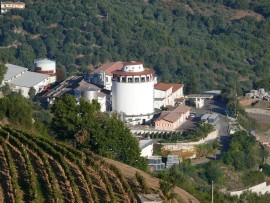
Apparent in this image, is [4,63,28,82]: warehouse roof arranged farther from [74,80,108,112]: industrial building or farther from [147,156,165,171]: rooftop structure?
[147,156,165,171]: rooftop structure

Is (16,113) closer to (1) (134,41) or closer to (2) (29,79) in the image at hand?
(2) (29,79)

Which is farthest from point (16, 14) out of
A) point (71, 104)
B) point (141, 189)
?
point (141, 189)

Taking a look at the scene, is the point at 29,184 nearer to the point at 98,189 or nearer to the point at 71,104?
the point at 98,189

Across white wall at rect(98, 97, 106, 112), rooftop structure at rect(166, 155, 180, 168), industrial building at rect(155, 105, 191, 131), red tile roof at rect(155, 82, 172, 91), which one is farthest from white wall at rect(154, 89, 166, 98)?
rooftop structure at rect(166, 155, 180, 168)


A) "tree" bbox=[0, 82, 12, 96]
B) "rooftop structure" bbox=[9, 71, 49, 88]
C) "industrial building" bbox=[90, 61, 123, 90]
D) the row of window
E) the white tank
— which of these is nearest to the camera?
the row of window

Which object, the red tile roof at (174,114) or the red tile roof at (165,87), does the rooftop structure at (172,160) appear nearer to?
the red tile roof at (174,114)

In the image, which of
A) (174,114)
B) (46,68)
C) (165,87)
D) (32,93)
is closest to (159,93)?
(165,87)

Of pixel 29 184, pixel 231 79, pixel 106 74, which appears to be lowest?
pixel 231 79
